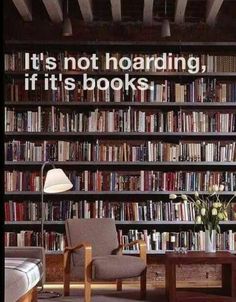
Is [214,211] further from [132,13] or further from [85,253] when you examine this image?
[132,13]

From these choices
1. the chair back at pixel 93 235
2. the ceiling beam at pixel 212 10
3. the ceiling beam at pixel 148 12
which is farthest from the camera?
the ceiling beam at pixel 148 12

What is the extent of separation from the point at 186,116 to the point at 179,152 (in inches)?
16.4

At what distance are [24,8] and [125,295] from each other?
3261mm

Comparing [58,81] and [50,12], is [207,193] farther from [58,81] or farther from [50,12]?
[50,12]

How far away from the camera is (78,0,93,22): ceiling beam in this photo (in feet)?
21.5

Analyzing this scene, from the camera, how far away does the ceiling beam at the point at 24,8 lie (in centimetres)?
661

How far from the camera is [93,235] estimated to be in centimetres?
616

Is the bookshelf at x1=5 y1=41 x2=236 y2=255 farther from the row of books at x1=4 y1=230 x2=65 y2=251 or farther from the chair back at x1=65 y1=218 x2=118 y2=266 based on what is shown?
the chair back at x1=65 y1=218 x2=118 y2=266

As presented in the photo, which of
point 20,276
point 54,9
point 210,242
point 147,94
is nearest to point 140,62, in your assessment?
point 147,94

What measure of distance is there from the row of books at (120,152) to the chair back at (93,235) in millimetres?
1004

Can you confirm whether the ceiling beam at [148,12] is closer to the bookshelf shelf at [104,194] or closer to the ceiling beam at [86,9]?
the ceiling beam at [86,9]

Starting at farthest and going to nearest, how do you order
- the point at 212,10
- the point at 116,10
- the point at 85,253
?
the point at 116,10
the point at 212,10
the point at 85,253

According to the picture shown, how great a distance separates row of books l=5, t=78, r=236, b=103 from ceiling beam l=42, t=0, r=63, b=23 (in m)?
0.78

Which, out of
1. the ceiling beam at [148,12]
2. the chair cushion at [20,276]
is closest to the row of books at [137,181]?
the ceiling beam at [148,12]
